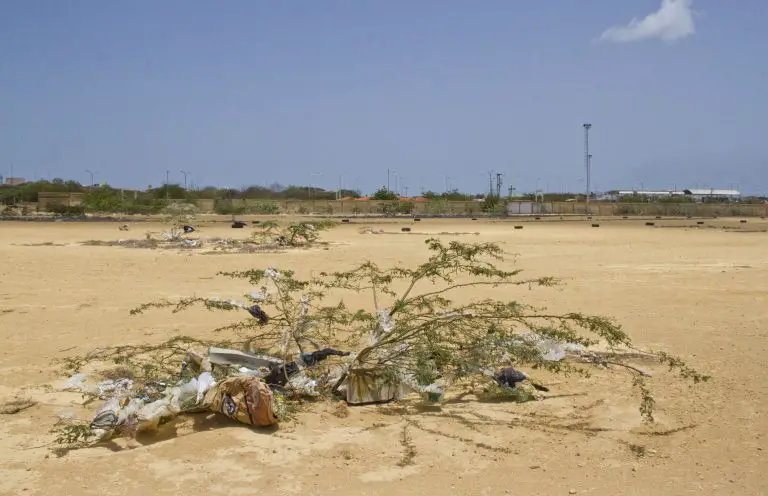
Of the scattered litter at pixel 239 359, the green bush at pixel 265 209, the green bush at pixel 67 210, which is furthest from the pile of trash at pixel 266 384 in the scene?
the green bush at pixel 265 209

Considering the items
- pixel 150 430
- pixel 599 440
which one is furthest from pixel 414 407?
pixel 150 430

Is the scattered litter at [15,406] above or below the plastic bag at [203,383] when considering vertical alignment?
below

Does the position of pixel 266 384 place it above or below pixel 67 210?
below

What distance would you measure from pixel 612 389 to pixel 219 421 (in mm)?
3440

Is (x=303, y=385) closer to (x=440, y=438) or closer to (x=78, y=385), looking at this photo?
(x=440, y=438)

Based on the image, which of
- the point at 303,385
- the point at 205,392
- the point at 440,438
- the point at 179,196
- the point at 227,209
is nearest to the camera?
the point at 440,438

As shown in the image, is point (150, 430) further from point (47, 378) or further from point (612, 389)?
point (612, 389)

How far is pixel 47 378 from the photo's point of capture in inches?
274

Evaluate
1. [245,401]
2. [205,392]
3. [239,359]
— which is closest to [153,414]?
[205,392]

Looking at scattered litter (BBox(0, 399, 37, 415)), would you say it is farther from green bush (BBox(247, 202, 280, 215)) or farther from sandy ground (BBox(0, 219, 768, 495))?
green bush (BBox(247, 202, 280, 215))

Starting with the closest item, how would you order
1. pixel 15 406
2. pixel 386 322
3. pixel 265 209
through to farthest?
pixel 15 406
pixel 386 322
pixel 265 209

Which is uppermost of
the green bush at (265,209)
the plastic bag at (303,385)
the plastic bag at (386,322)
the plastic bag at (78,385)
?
the green bush at (265,209)

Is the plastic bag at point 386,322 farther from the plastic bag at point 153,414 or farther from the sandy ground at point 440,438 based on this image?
the plastic bag at point 153,414

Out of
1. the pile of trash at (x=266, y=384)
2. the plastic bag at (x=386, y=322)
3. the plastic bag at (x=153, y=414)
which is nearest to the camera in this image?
the plastic bag at (x=153, y=414)
